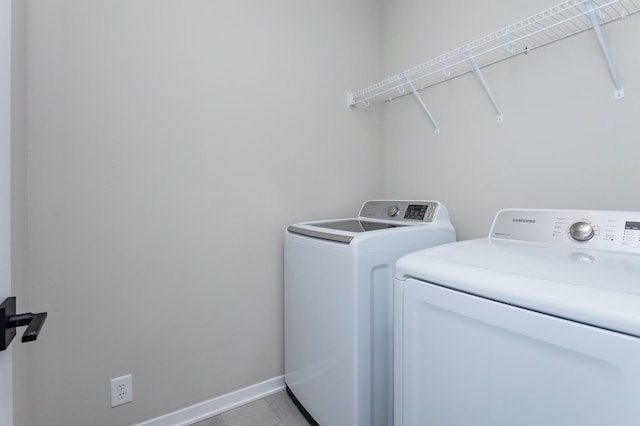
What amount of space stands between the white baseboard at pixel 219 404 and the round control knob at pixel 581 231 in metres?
1.60

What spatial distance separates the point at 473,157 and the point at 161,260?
5.52ft

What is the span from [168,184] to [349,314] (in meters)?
1.03

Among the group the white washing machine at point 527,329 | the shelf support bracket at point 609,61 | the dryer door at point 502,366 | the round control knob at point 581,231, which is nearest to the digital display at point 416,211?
the white washing machine at point 527,329


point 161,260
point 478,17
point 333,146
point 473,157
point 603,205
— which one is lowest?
point 161,260

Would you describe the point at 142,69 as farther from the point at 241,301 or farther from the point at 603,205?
the point at 603,205

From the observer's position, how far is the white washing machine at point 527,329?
0.57 metres

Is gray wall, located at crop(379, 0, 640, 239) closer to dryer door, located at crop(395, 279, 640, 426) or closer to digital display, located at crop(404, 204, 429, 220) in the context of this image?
A: digital display, located at crop(404, 204, 429, 220)

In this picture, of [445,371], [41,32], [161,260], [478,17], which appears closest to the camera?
[445,371]

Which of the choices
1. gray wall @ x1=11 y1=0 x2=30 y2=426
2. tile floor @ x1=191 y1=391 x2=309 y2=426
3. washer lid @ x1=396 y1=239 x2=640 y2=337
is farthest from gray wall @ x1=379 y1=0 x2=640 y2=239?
gray wall @ x1=11 y1=0 x2=30 y2=426

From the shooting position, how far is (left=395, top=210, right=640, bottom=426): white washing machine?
1.87 ft

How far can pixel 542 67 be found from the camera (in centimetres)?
134

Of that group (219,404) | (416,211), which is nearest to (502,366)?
(416,211)

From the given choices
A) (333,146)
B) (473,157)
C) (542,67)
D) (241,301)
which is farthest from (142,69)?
(542,67)

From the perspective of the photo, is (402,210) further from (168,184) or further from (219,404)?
(219,404)
